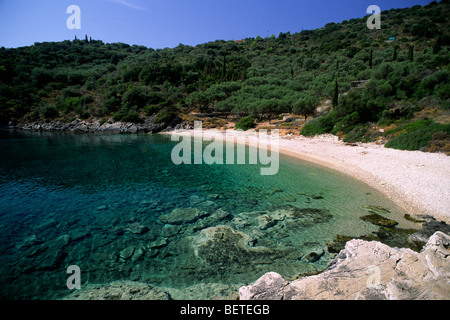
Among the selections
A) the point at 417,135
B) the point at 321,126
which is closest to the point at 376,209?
the point at 417,135

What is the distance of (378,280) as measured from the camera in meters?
5.18

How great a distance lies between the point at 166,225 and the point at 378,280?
27.9 ft

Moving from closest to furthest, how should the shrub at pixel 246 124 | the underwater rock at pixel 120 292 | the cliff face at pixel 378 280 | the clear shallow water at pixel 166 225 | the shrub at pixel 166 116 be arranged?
the cliff face at pixel 378 280
the underwater rock at pixel 120 292
the clear shallow water at pixel 166 225
the shrub at pixel 246 124
the shrub at pixel 166 116

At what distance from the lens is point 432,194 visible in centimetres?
1184

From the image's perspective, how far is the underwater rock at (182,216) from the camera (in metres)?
10.8

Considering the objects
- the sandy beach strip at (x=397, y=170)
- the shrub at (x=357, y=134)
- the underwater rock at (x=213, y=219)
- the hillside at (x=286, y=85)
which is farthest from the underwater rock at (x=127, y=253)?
the shrub at (x=357, y=134)

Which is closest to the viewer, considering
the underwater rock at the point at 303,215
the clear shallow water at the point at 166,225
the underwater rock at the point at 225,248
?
the clear shallow water at the point at 166,225

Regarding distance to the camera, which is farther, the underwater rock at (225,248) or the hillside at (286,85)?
the hillside at (286,85)

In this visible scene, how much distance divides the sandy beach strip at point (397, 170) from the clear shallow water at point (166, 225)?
1175 millimetres

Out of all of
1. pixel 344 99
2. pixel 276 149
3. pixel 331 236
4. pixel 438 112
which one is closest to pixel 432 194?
pixel 331 236

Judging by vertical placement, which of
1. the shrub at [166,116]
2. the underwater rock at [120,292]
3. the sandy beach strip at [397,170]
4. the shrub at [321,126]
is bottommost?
the underwater rock at [120,292]

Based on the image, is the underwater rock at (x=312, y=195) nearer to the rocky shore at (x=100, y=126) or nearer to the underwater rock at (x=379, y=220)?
the underwater rock at (x=379, y=220)

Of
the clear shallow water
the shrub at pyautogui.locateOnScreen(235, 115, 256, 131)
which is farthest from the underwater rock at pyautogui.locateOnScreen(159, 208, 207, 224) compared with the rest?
the shrub at pyautogui.locateOnScreen(235, 115, 256, 131)
